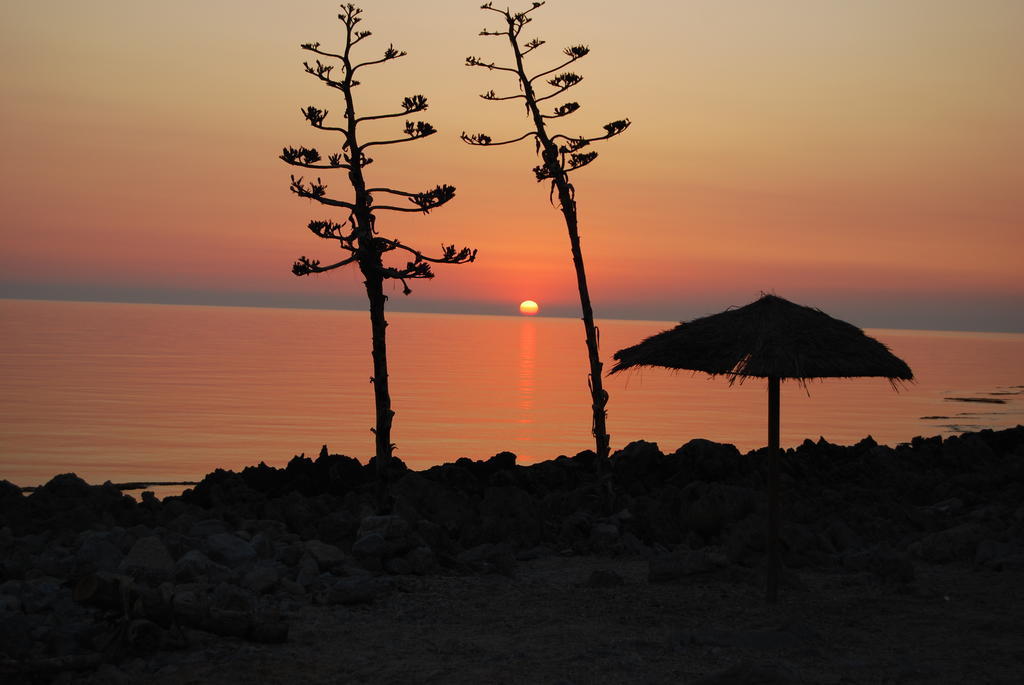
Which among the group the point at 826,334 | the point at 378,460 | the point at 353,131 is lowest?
the point at 378,460

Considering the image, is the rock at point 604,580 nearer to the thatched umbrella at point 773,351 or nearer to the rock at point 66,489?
the thatched umbrella at point 773,351

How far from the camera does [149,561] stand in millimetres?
11484

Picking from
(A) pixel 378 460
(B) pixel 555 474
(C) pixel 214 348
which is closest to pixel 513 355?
(C) pixel 214 348

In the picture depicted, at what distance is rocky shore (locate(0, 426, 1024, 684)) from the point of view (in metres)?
9.20

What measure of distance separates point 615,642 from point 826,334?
147 inches

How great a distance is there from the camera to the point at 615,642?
390 inches

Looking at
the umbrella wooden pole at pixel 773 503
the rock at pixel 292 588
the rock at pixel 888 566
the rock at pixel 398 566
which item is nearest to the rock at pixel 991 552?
the rock at pixel 888 566

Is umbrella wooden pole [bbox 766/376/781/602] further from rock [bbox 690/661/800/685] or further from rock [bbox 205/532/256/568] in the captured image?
rock [bbox 205/532/256/568]

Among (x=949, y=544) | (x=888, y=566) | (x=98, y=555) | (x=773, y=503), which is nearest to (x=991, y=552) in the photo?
(x=949, y=544)

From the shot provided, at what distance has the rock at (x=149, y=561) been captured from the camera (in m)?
11.1

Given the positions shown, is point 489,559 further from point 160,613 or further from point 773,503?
point 160,613

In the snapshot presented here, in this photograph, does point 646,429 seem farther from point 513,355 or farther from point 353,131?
point 513,355

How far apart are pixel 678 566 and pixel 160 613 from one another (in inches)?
232

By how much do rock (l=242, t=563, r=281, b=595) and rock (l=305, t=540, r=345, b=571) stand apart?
0.80m
